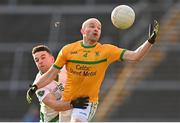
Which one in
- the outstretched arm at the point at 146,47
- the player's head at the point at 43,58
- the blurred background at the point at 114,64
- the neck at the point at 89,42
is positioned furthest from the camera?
the blurred background at the point at 114,64

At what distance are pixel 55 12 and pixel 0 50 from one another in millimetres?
1996

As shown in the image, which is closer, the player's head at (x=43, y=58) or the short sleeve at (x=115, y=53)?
the short sleeve at (x=115, y=53)

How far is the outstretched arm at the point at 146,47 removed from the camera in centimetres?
1088

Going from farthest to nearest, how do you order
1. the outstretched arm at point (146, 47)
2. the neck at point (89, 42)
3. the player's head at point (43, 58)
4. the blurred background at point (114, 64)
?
the blurred background at point (114, 64) → the player's head at point (43, 58) → the neck at point (89, 42) → the outstretched arm at point (146, 47)

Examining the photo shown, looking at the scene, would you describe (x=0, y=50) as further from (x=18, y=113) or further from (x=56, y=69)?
(x=56, y=69)

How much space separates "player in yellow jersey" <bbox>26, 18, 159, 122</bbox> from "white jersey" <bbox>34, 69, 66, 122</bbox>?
24.7 inches

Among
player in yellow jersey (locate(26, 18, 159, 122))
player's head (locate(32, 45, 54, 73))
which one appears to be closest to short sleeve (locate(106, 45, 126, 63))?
player in yellow jersey (locate(26, 18, 159, 122))

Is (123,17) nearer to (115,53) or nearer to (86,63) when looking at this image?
(115,53)

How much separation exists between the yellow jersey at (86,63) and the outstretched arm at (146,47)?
0.37ft

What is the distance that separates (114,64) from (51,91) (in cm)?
1124

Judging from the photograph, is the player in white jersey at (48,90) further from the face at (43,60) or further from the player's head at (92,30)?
the player's head at (92,30)

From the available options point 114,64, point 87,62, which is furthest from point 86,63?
point 114,64

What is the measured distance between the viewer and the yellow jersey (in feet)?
36.9

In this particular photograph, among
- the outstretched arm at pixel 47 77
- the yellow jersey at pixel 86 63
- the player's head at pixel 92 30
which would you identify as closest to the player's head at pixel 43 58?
the outstretched arm at pixel 47 77
